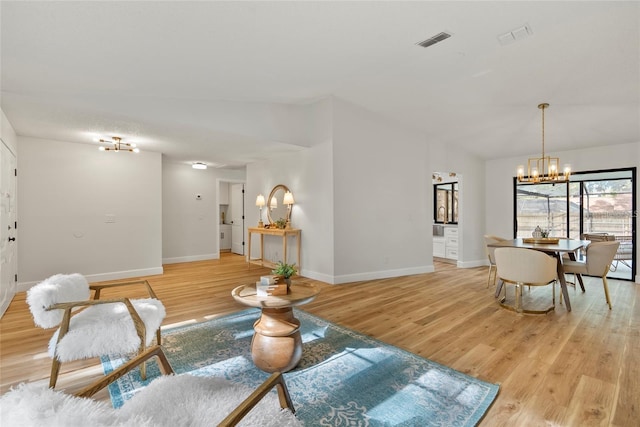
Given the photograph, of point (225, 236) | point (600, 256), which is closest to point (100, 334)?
point (600, 256)

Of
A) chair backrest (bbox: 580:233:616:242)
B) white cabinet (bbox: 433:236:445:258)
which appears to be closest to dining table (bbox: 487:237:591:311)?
chair backrest (bbox: 580:233:616:242)

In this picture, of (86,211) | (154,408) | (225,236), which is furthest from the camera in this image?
(225,236)

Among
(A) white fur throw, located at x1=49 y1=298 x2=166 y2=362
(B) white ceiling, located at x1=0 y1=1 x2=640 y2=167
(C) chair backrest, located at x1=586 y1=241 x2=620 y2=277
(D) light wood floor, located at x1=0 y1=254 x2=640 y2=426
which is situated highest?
(B) white ceiling, located at x1=0 y1=1 x2=640 y2=167

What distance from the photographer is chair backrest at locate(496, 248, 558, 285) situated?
355 cm

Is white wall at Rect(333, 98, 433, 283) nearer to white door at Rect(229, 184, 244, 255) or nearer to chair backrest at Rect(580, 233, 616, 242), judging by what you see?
chair backrest at Rect(580, 233, 616, 242)

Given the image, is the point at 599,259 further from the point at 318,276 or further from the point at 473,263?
the point at 318,276

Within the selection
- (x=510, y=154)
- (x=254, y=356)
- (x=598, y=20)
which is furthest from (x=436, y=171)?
(x=254, y=356)

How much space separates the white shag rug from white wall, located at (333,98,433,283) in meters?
3.81

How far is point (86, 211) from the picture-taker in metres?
5.13

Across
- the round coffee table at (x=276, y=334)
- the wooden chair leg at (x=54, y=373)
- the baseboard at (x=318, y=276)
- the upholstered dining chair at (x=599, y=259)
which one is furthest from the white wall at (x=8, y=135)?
the upholstered dining chair at (x=599, y=259)

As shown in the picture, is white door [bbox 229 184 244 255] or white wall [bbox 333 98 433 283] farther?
white door [bbox 229 184 244 255]

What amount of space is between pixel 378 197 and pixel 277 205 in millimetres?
2062

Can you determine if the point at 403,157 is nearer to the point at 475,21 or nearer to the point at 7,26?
the point at 475,21

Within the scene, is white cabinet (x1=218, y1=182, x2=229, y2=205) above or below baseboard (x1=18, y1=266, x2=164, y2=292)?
above
